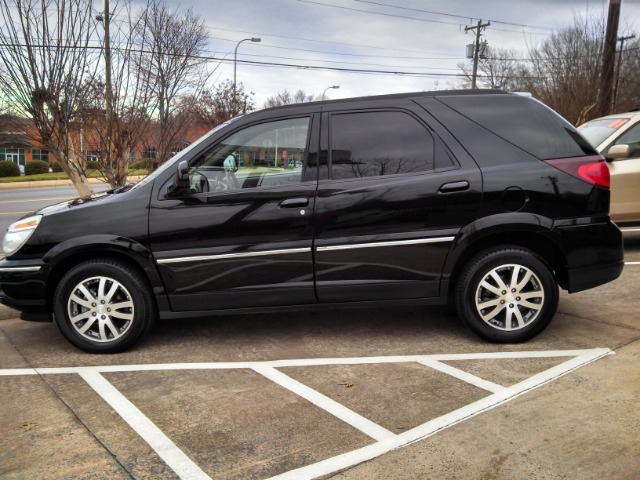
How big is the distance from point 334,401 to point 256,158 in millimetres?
1988

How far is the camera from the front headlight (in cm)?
429

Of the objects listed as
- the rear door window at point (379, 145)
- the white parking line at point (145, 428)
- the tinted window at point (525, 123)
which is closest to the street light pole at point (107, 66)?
the rear door window at point (379, 145)

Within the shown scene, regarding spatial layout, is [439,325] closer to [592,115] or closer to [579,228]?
[579,228]

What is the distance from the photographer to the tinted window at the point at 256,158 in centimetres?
434

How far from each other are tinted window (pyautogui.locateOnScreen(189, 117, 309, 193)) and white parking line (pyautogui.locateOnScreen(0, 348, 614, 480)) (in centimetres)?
138

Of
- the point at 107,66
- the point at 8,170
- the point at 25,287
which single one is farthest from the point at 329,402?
the point at 8,170

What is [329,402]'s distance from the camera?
3.45 meters

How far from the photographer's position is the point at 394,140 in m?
4.32

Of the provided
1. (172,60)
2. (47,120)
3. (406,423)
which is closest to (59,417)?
(406,423)

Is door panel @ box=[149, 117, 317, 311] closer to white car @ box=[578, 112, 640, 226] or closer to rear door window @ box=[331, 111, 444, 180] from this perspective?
rear door window @ box=[331, 111, 444, 180]

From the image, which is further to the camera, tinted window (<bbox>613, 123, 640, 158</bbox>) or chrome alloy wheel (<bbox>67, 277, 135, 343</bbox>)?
tinted window (<bbox>613, 123, 640, 158</bbox>)

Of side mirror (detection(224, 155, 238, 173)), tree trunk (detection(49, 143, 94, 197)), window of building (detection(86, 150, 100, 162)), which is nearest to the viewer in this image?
side mirror (detection(224, 155, 238, 173))

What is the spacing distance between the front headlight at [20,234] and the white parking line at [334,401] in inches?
36.4

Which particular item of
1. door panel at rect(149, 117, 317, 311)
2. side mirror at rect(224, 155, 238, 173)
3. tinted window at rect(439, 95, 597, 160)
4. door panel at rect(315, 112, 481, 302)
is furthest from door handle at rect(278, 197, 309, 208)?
tinted window at rect(439, 95, 597, 160)
